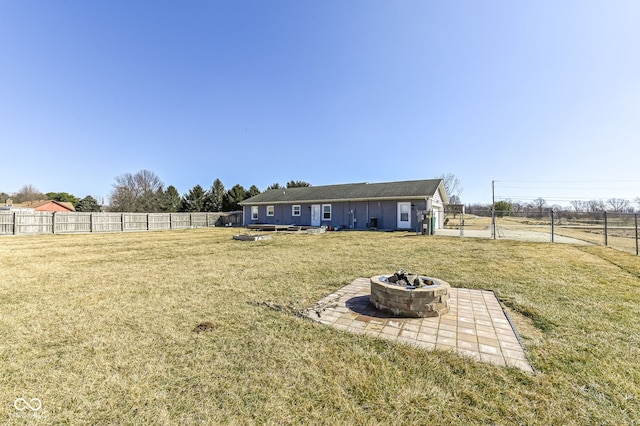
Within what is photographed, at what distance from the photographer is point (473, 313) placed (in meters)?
3.62

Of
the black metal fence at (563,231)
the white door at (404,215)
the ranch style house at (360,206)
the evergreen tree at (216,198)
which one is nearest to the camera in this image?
the black metal fence at (563,231)

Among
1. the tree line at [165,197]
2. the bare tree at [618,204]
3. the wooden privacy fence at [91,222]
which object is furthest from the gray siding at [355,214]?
the bare tree at [618,204]

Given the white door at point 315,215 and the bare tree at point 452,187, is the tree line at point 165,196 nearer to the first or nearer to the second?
the white door at point 315,215

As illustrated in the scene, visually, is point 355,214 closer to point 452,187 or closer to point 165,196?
point 452,187

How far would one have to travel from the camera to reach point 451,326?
3205mm

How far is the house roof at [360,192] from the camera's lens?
57.5ft

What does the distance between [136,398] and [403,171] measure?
28.1 metres

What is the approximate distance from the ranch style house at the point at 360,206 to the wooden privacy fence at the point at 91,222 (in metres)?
5.82

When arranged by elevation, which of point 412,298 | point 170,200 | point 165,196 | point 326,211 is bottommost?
point 412,298

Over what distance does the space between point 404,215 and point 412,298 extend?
1500 cm

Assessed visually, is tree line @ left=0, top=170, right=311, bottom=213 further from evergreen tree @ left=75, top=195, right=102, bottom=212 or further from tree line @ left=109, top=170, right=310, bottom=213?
evergreen tree @ left=75, top=195, right=102, bottom=212

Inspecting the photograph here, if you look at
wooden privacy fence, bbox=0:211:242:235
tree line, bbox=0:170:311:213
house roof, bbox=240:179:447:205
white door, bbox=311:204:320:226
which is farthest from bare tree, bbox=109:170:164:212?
white door, bbox=311:204:320:226

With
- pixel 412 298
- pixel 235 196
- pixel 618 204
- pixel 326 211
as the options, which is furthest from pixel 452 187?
pixel 412 298

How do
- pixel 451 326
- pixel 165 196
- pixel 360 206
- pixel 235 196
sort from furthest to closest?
pixel 165 196, pixel 235 196, pixel 360 206, pixel 451 326
